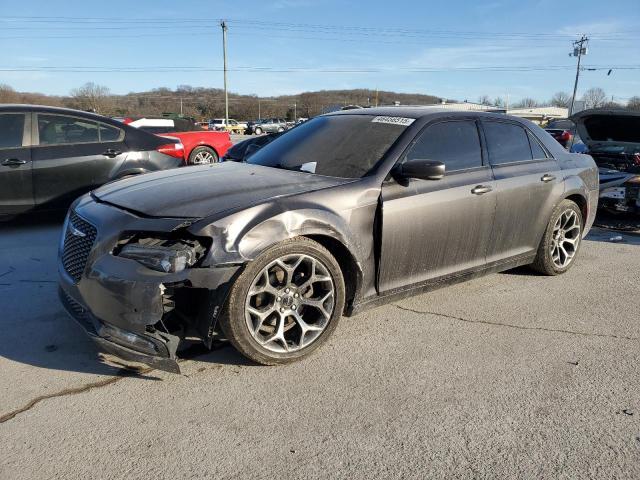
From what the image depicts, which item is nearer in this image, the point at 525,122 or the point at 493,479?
the point at 493,479

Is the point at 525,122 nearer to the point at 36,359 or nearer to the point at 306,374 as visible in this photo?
the point at 306,374

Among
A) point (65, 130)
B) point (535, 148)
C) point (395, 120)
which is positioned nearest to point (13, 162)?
point (65, 130)

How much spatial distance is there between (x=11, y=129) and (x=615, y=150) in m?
8.05

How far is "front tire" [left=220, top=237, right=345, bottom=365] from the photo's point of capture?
9.65ft

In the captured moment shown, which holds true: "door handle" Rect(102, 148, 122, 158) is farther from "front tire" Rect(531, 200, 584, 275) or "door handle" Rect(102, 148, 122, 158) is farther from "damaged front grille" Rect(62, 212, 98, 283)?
"front tire" Rect(531, 200, 584, 275)

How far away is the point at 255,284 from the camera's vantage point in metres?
3.00

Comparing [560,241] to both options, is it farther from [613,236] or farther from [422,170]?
[613,236]

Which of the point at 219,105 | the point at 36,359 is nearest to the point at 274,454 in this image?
the point at 36,359

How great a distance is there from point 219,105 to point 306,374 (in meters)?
98.4

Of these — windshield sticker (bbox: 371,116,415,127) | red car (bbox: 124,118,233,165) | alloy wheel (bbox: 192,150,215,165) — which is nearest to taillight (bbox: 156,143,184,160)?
red car (bbox: 124,118,233,165)

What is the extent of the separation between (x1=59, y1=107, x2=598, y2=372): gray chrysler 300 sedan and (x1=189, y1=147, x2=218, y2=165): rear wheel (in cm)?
653

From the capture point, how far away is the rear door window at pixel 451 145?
12.8ft

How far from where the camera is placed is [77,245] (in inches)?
125

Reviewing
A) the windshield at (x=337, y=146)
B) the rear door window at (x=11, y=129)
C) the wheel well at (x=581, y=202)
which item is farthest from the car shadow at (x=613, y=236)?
the rear door window at (x=11, y=129)
